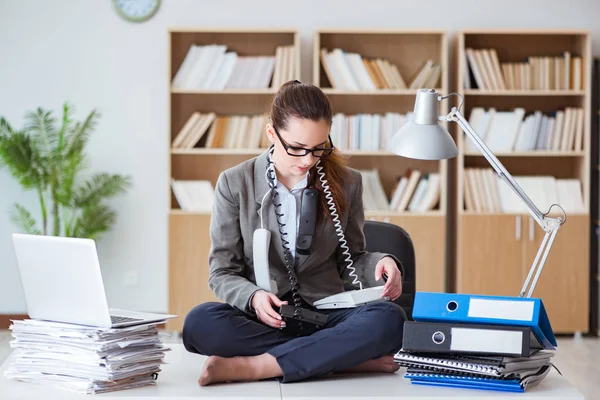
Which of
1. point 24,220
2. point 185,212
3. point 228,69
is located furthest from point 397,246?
point 24,220

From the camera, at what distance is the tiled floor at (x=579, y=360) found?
12.9 ft

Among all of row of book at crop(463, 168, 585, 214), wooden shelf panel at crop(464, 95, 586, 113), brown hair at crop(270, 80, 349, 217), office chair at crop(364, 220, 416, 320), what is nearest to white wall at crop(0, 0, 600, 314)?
wooden shelf panel at crop(464, 95, 586, 113)

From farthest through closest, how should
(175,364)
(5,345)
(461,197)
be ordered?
(461,197), (5,345), (175,364)

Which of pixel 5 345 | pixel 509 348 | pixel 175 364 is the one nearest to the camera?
pixel 509 348

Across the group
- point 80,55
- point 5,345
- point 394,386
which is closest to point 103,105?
point 80,55

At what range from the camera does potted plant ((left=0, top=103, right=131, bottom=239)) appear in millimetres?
4984

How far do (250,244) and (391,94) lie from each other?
9.77 ft

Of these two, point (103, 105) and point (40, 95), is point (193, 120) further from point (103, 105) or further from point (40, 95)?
point (40, 95)

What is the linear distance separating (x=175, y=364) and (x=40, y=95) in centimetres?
354

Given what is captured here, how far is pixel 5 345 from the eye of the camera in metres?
4.79

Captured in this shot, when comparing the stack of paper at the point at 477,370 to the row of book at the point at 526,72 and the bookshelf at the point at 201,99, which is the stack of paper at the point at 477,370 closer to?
the bookshelf at the point at 201,99

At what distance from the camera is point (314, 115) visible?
235 cm

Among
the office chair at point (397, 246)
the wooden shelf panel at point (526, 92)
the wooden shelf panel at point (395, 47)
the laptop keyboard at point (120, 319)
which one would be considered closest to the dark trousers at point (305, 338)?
the laptop keyboard at point (120, 319)

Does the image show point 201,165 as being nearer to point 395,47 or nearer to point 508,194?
point 395,47
